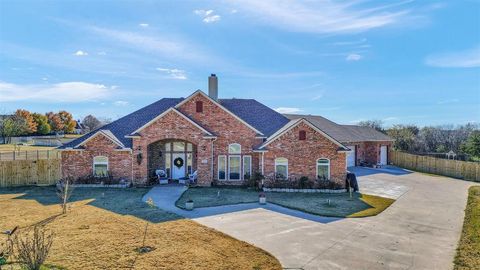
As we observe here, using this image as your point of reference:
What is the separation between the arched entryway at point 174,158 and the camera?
2384 cm

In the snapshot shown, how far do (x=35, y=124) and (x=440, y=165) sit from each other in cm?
8266

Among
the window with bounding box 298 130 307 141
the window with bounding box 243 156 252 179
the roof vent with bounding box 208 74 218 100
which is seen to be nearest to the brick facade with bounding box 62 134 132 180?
the window with bounding box 243 156 252 179

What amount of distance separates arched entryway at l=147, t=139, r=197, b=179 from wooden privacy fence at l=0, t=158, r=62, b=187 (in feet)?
22.0

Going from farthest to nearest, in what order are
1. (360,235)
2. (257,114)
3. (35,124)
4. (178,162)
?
1. (35,124)
2. (257,114)
3. (178,162)
4. (360,235)

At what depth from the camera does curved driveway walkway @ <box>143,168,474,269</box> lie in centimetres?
948

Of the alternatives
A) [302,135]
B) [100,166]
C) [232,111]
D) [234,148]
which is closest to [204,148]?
[234,148]

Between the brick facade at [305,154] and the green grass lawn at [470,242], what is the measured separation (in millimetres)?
7073

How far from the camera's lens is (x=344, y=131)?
36375 mm

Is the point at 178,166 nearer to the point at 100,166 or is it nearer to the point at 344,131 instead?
the point at 100,166

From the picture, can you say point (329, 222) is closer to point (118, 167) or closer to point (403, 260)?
point (403, 260)

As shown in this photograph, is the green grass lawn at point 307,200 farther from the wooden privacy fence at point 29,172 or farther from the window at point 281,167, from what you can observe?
the wooden privacy fence at point 29,172

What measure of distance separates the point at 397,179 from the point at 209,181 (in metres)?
16.2

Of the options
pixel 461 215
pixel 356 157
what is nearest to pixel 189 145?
pixel 461 215

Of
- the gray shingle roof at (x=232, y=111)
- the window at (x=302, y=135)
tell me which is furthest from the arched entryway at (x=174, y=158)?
the window at (x=302, y=135)
